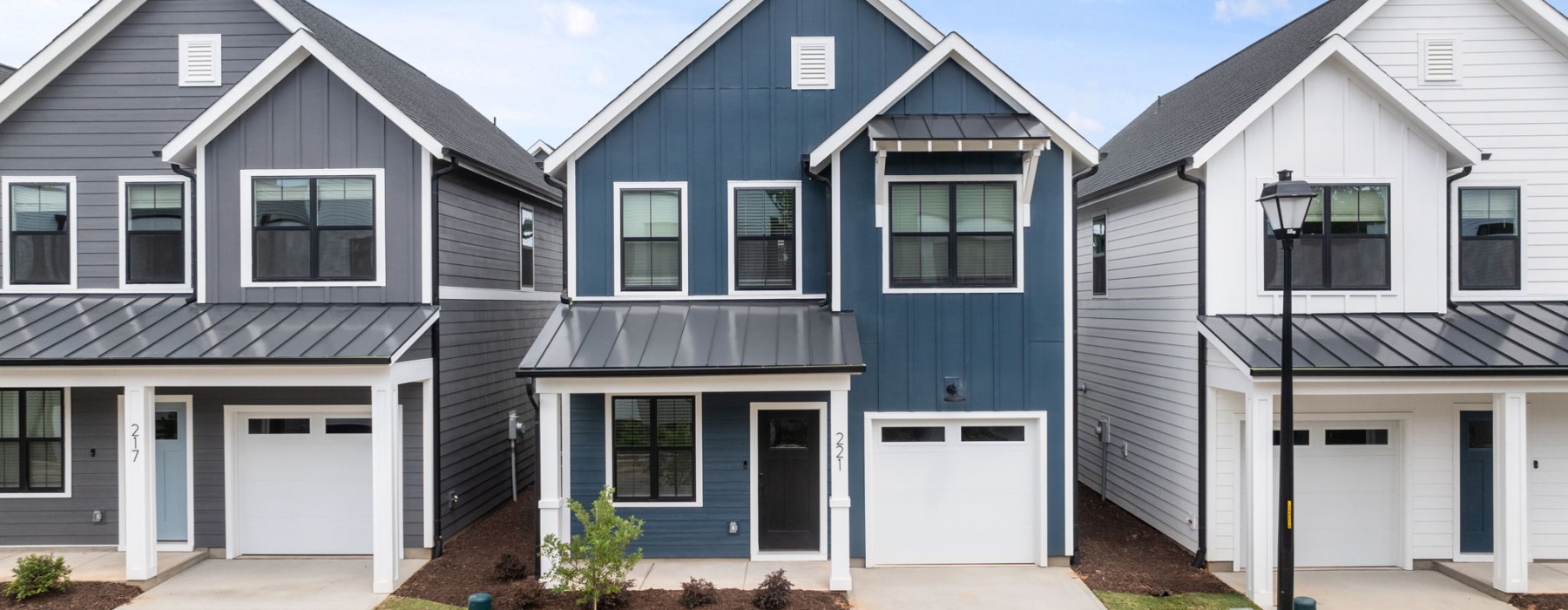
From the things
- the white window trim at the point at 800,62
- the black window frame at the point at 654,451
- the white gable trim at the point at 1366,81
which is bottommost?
the black window frame at the point at 654,451

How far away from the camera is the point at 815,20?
1125cm

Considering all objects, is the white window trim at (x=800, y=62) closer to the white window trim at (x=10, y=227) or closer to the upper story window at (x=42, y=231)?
the white window trim at (x=10, y=227)

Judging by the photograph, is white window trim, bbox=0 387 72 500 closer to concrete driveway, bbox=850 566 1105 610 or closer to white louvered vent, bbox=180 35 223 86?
white louvered vent, bbox=180 35 223 86

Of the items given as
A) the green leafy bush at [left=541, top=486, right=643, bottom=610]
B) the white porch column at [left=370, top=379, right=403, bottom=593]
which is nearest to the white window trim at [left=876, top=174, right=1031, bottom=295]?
the green leafy bush at [left=541, top=486, right=643, bottom=610]

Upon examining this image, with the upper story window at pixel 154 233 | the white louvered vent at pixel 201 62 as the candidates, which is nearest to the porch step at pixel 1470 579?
the upper story window at pixel 154 233

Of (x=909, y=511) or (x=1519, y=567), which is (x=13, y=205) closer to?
(x=909, y=511)

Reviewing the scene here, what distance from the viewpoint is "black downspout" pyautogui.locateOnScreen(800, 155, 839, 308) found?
1047cm

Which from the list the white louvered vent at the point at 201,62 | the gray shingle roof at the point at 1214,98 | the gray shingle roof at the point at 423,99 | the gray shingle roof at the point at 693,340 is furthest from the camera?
the gray shingle roof at the point at 423,99

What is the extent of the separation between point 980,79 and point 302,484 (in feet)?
33.2

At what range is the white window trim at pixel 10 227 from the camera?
11531 mm

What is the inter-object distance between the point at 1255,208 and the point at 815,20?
6.02 meters

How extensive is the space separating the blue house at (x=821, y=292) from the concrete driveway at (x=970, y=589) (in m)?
0.29

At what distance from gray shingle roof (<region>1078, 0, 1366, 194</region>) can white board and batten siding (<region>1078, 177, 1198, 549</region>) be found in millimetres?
623

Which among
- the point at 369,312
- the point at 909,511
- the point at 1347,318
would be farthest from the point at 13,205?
the point at 1347,318
